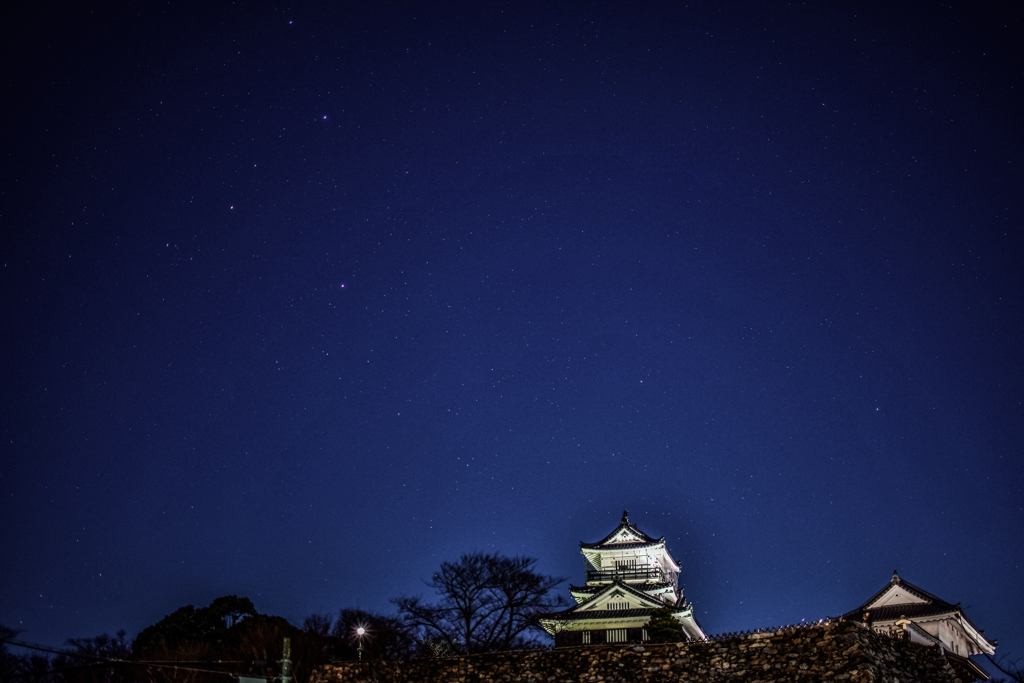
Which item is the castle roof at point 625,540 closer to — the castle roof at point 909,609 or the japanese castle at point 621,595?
the japanese castle at point 621,595

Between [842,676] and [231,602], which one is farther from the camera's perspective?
[231,602]

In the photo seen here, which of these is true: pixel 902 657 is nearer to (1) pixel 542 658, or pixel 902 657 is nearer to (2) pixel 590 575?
(1) pixel 542 658

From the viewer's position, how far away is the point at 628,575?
47.9 meters

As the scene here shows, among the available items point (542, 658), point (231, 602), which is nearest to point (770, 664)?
point (542, 658)

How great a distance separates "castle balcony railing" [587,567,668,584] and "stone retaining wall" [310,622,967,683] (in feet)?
97.4

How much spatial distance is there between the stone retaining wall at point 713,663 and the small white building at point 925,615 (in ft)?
63.0

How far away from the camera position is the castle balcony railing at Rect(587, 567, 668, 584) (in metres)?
47.5

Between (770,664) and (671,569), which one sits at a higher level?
(671,569)

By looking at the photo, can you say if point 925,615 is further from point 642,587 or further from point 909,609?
point 642,587

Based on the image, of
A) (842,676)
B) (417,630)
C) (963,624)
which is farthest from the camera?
(417,630)

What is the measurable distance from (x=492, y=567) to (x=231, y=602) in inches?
637

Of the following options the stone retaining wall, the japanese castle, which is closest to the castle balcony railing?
the japanese castle

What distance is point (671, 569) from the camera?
172 feet

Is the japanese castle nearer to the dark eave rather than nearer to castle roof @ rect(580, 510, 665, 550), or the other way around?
castle roof @ rect(580, 510, 665, 550)
